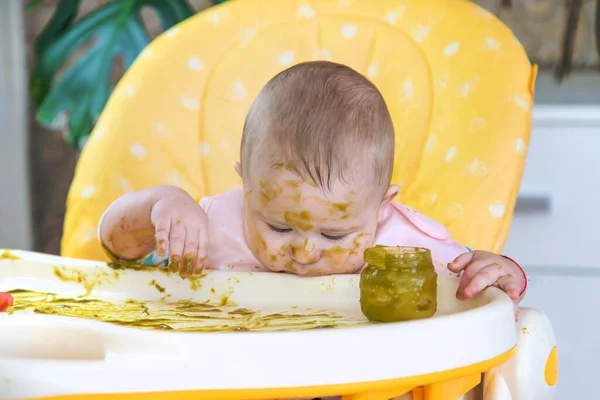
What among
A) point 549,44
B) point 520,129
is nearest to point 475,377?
point 520,129

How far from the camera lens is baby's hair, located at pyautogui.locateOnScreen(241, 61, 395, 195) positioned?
732mm

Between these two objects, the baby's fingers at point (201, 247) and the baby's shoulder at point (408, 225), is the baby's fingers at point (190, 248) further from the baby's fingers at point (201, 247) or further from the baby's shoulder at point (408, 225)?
the baby's shoulder at point (408, 225)

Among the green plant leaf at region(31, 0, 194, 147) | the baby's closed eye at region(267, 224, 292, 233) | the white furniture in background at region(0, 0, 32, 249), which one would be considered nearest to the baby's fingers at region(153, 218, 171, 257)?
the baby's closed eye at region(267, 224, 292, 233)

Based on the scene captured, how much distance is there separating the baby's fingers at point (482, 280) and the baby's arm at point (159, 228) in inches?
10.3

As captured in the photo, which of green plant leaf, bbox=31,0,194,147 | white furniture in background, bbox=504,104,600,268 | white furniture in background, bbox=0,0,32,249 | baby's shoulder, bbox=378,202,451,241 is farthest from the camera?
white furniture in background, bbox=0,0,32,249

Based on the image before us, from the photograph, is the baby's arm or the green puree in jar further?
the baby's arm

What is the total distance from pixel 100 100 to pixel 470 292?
54.1 inches

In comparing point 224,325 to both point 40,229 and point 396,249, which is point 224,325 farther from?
point 40,229

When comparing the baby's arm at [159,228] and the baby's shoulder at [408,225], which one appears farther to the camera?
the baby's shoulder at [408,225]

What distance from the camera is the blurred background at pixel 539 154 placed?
1423 millimetres

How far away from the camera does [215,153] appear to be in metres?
1.08

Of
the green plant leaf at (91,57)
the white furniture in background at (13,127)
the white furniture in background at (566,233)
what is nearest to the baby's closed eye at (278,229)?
the white furniture in background at (566,233)

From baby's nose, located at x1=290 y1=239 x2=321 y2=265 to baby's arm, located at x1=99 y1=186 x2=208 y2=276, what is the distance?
9 cm

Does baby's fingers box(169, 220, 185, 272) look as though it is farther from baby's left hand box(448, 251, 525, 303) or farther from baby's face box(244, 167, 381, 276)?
baby's left hand box(448, 251, 525, 303)
